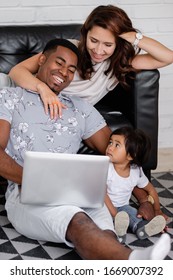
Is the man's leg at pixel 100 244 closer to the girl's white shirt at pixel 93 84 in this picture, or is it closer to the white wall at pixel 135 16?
the girl's white shirt at pixel 93 84

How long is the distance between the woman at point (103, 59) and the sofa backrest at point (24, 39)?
409 millimetres

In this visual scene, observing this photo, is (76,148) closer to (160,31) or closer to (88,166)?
(88,166)

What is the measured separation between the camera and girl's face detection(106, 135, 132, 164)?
2.48 metres

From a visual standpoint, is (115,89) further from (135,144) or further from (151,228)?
(151,228)

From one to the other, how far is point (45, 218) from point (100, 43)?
77 cm

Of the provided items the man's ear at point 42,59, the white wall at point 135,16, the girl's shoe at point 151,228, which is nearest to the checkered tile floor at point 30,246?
the girl's shoe at point 151,228

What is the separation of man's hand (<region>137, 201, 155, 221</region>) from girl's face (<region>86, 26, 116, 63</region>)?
618 mm

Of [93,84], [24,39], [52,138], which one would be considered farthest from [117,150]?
[24,39]

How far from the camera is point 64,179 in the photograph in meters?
2.08

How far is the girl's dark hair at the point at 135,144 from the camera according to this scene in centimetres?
248
